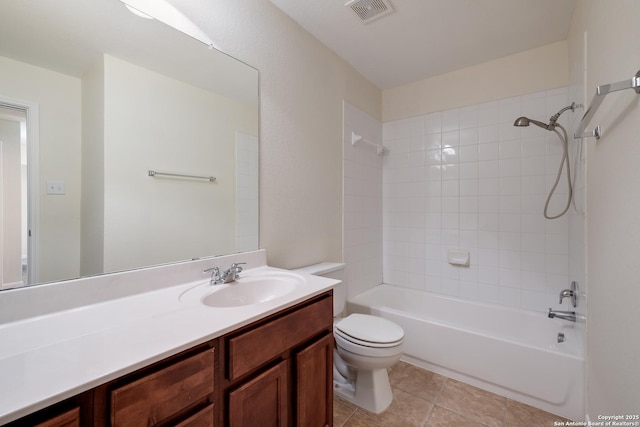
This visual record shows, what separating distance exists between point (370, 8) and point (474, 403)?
8.27 feet

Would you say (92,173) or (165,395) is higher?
(92,173)

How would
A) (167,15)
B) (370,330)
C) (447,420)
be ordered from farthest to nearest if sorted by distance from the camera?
1. (370,330)
2. (447,420)
3. (167,15)

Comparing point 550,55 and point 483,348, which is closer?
point 483,348

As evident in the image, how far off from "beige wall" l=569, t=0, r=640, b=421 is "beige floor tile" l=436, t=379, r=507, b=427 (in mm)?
429

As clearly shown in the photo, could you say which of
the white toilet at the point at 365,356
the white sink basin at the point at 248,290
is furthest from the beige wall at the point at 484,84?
the white sink basin at the point at 248,290

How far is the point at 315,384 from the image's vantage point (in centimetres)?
110

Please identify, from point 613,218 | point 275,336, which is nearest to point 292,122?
point 275,336

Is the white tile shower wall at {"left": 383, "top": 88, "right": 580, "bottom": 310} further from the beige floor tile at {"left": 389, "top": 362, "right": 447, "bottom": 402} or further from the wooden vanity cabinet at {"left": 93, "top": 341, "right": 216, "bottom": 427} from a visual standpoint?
the wooden vanity cabinet at {"left": 93, "top": 341, "right": 216, "bottom": 427}

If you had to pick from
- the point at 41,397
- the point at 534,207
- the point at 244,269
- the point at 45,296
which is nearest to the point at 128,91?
the point at 45,296

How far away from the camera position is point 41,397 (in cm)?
47

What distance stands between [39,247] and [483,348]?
2.31 meters

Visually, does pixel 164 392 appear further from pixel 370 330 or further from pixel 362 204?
pixel 362 204

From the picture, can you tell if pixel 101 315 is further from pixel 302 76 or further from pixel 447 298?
pixel 447 298

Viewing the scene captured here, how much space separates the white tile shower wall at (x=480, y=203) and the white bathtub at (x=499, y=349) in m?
0.15
